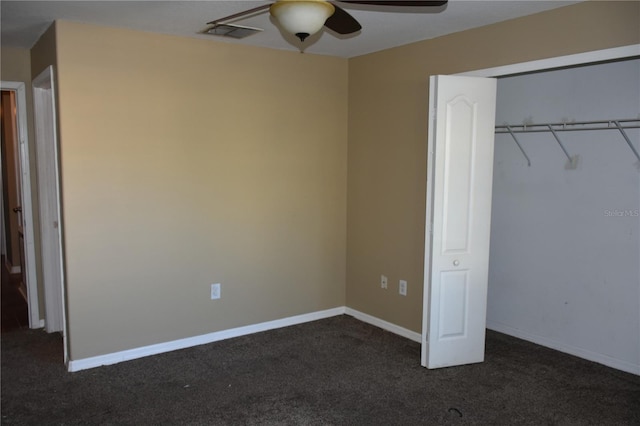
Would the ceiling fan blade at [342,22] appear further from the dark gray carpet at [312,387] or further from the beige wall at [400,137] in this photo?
the dark gray carpet at [312,387]

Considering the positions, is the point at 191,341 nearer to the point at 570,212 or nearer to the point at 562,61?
the point at 570,212

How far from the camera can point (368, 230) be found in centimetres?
454

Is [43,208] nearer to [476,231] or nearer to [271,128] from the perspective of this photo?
[271,128]

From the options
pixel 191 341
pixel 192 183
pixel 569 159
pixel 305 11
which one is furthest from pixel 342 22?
pixel 191 341

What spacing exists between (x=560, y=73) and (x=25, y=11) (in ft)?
12.2

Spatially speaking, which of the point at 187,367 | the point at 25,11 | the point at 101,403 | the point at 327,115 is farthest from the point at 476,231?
the point at 25,11

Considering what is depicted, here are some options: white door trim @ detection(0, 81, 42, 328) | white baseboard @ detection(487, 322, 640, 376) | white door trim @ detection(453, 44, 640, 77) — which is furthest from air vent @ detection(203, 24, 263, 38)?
white baseboard @ detection(487, 322, 640, 376)

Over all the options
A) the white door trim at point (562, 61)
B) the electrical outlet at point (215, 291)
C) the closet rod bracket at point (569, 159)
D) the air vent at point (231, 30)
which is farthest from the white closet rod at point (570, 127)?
the electrical outlet at point (215, 291)

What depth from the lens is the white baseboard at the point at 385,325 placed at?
13.6 feet

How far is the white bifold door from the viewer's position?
3.43 metres

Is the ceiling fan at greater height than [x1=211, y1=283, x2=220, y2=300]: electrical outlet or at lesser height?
greater

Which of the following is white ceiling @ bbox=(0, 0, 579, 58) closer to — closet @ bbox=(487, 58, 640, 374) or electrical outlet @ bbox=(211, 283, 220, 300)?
closet @ bbox=(487, 58, 640, 374)

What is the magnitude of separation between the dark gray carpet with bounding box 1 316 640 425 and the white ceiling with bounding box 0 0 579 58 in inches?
90.5

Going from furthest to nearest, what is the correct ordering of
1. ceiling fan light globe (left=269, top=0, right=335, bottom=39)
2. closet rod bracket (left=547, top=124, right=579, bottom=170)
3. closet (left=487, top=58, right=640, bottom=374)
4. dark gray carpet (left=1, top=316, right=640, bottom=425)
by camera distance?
1. closet rod bracket (left=547, top=124, right=579, bottom=170)
2. closet (left=487, top=58, right=640, bottom=374)
3. dark gray carpet (left=1, top=316, right=640, bottom=425)
4. ceiling fan light globe (left=269, top=0, right=335, bottom=39)
